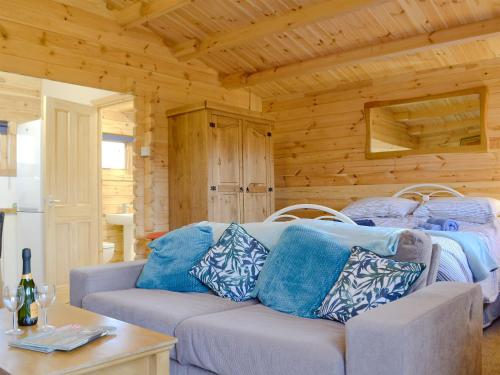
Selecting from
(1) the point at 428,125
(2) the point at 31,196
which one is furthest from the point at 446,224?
(2) the point at 31,196

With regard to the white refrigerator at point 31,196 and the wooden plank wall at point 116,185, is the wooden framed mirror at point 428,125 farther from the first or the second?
the white refrigerator at point 31,196

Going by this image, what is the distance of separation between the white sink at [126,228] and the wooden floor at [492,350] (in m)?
4.16

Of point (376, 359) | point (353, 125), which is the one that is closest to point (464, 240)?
point (376, 359)

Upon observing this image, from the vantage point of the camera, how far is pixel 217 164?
514 cm

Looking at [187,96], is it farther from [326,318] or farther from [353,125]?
[326,318]

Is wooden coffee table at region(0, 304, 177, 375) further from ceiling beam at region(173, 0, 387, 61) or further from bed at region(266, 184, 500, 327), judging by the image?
ceiling beam at region(173, 0, 387, 61)

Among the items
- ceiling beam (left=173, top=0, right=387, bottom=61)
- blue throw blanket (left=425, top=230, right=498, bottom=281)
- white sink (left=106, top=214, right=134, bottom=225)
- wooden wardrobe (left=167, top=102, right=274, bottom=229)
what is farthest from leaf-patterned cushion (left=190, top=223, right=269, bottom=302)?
white sink (left=106, top=214, right=134, bottom=225)

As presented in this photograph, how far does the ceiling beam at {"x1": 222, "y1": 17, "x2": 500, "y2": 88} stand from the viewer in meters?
4.04

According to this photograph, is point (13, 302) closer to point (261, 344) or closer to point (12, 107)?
point (261, 344)

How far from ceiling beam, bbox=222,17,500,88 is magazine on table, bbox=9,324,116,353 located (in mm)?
3691

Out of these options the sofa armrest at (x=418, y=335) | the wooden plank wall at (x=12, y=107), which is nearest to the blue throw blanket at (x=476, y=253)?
the sofa armrest at (x=418, y=335)

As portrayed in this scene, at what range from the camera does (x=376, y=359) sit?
1.48 meters

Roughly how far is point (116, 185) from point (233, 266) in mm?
4524

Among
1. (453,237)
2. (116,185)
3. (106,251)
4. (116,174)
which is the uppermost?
(116,174)
